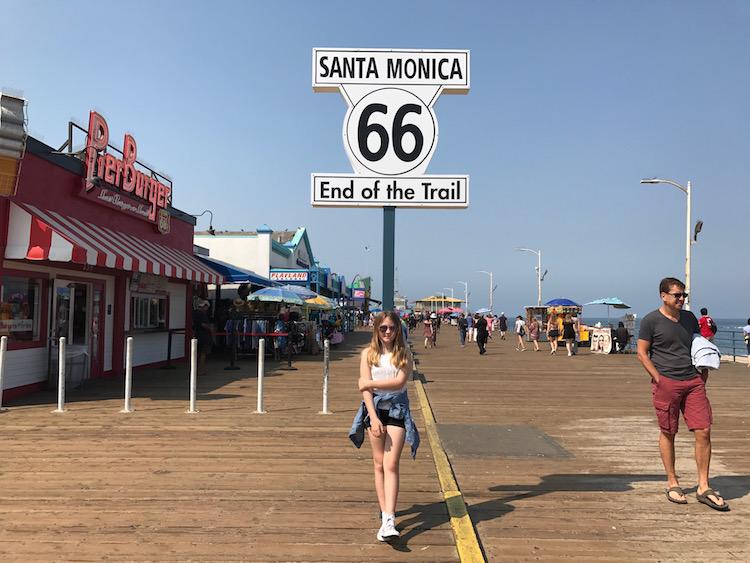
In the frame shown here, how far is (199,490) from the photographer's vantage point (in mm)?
5012

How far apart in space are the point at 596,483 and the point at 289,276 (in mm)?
25118

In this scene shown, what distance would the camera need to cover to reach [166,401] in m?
9.76

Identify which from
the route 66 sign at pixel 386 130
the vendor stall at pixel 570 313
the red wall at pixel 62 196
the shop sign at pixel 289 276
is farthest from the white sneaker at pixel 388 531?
the shop sign at pixel 289 276

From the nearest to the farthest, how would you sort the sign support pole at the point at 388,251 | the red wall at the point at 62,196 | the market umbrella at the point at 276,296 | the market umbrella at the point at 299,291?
the sign support pole at the point at 388,251, the red wall at the point at 62,196, the market umbrella at the point at 276,296, the market umbrella at the point at 299,291

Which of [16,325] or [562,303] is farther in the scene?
[562,303]

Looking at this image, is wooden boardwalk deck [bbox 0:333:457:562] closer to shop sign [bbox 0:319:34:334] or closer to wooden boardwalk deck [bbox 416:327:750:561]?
wooden boardwalk deck [bbox 416:327:750:561]

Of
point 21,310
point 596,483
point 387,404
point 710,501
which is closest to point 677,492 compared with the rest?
point 710,501

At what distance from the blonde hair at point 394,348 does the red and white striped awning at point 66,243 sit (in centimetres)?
692

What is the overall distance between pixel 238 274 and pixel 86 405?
10.7 meters

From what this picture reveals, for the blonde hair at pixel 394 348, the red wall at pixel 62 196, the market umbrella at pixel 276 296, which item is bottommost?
the blonde hair at pixel 394 348

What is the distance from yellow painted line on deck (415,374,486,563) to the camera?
3.78m

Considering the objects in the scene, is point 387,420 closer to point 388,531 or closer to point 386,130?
point 388,531

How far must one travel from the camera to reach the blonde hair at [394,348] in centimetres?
397

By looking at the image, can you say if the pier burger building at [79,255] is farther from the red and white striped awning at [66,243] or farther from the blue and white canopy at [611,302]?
the blue and white canopy at [611,302]
